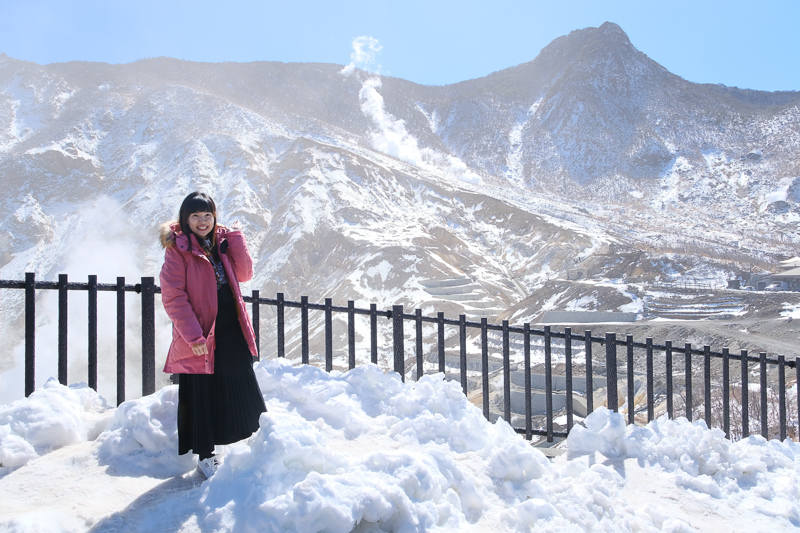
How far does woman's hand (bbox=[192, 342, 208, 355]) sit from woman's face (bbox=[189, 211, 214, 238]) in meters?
0.62

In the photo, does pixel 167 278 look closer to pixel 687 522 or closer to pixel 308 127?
pixel 687 522

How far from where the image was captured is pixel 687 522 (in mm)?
3527

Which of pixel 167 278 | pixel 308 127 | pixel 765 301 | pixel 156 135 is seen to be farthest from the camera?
pixel 308 127

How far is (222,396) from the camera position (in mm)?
3025

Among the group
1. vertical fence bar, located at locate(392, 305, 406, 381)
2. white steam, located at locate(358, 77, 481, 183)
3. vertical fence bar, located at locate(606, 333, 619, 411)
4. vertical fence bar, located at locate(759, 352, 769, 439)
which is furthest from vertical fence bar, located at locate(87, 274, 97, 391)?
white steam, located at locate(358, 77, 481, 183)

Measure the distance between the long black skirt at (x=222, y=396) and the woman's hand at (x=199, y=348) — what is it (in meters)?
0.18

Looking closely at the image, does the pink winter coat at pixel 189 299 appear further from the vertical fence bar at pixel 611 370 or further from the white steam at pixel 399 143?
the white steam at pixel 399 143

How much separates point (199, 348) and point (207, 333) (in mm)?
128

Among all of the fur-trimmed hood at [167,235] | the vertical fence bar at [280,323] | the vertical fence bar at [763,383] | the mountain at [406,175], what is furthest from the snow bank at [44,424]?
the mountain at [406,175]

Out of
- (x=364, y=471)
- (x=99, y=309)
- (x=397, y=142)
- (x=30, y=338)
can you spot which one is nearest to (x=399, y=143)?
(x=397, y=142)

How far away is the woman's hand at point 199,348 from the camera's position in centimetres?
281

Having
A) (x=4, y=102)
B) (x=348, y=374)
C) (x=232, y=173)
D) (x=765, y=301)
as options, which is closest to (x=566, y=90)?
(x=232, y=173)

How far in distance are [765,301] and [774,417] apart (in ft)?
61.5

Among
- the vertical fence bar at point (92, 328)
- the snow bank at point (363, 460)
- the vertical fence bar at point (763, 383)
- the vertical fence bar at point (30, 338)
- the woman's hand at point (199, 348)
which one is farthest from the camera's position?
the vertical fence bar at point (763, 383)
